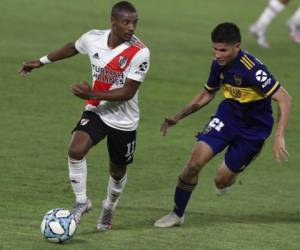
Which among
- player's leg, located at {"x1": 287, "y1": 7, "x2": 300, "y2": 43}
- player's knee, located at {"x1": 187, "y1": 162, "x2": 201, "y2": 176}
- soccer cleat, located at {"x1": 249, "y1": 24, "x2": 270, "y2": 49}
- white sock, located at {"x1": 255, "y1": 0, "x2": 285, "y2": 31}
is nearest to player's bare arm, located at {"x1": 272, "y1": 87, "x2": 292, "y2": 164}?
player's knee, located at {"x1": 187, "y1": 162, "x2": 201, "y2": 176}

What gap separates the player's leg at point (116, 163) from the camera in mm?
10117

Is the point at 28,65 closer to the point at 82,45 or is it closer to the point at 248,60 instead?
the point at 82,45

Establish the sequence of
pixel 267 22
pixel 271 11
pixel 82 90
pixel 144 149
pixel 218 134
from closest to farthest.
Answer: pixel 82 90 < pixel 218 134 < pixel 144 149 < pixel 271 11 < pixel 267 22

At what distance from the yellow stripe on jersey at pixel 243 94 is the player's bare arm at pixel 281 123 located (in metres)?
0.28

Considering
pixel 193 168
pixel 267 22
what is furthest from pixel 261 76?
pixel 267 22

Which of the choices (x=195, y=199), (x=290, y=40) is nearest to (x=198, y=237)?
(x=195, y=199)

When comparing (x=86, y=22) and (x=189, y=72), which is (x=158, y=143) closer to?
(x=189, y=72)

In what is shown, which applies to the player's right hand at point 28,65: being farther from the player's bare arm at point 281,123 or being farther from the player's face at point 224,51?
the player's bare arm at point 281,123

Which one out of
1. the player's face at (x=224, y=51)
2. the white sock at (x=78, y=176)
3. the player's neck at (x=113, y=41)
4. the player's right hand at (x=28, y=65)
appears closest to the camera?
the white sock at (x=78, y=176)

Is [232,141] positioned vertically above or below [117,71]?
below

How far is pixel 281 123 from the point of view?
9.95 meters

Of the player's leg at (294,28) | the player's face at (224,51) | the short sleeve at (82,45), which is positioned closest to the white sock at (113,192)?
the short sleeve at (82,45)

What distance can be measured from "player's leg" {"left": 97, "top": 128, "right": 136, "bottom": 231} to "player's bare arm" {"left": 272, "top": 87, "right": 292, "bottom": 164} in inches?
60.7

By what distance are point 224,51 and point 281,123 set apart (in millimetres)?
963
